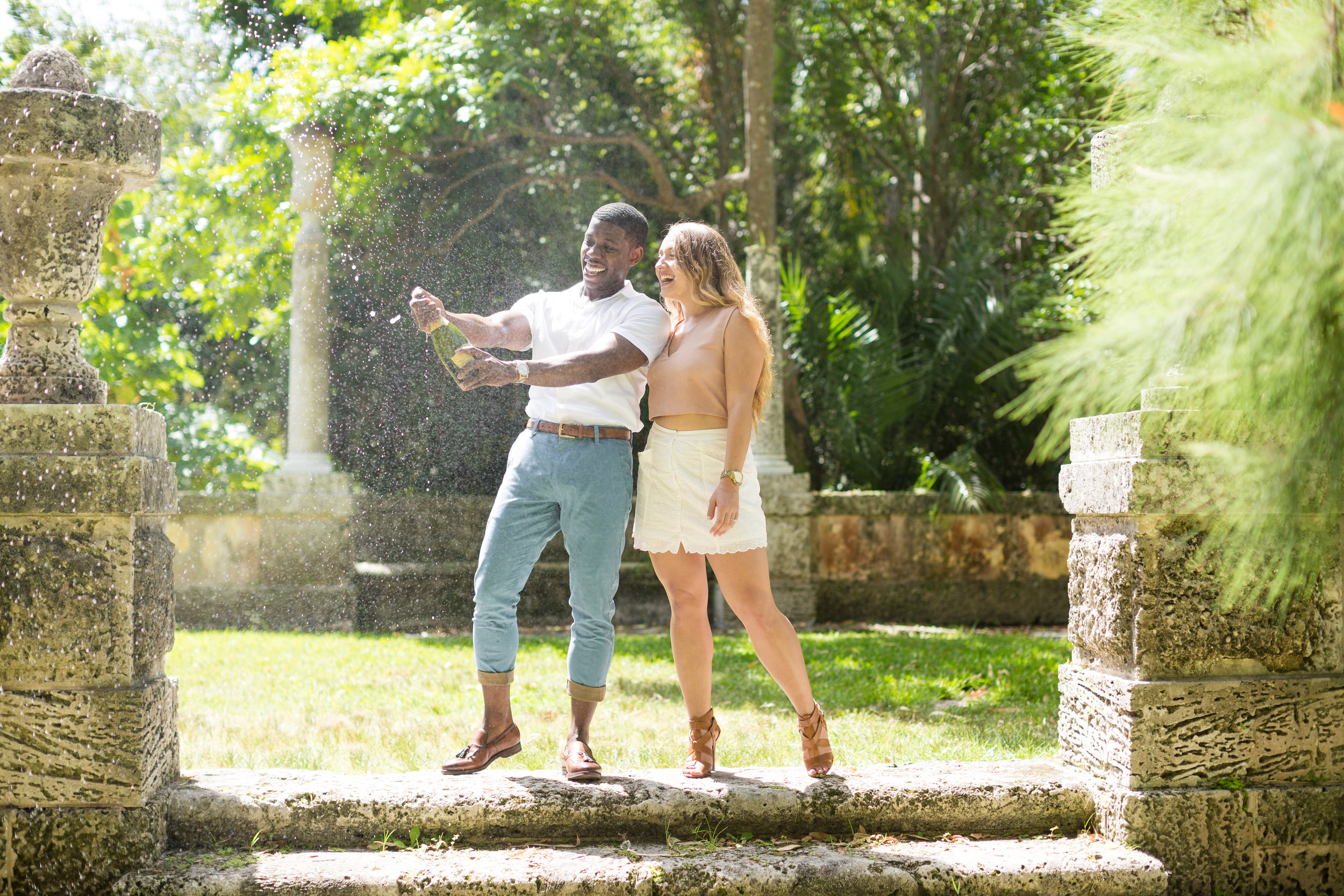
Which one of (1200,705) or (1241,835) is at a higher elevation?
(1200,705)

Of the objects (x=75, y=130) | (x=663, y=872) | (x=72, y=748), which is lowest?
(x=663, y=872)

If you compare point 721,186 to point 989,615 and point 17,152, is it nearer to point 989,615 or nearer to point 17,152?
point 989,615

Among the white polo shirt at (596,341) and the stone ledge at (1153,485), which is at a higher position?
the white polo shirt at (596,341)

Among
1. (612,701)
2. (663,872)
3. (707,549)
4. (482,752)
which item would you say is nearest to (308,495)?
(612,701)

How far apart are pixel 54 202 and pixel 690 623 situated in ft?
7.17

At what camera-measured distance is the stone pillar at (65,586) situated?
2.71 meters

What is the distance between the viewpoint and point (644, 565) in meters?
9.16

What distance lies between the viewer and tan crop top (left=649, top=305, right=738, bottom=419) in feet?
10.6

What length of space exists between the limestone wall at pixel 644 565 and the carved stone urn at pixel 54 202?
5.70 m

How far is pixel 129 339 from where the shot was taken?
10.7 m

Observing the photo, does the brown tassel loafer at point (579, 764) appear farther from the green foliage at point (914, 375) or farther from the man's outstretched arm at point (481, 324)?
the green foliage at point (914, 375)

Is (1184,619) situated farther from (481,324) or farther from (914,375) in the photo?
(914,375)

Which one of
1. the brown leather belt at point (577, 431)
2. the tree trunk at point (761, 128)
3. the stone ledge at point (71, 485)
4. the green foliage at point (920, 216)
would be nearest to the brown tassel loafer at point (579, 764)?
the brown leather belt at point (577, 431)

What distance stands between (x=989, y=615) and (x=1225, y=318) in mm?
7795
